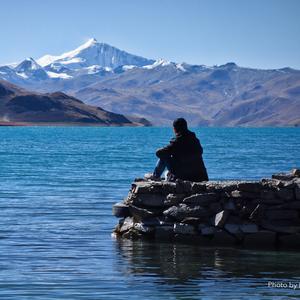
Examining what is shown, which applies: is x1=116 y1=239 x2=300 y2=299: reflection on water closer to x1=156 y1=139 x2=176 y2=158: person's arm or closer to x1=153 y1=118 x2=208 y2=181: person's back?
x1=153 y1=118 x2=208 y2=181: person's back

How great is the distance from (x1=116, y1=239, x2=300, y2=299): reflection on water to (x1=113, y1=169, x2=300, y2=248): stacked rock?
0.39 m

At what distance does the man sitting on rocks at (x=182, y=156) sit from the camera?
18.7 meters

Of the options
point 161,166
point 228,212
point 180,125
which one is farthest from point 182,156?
point 228,212

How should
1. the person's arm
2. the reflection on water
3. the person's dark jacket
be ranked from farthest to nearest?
1. the person's dark jacket
2. the person's arm
3. the reflection on water

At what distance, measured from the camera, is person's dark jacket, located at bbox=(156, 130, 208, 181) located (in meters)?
18.7

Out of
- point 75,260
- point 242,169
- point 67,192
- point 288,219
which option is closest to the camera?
point 75,260

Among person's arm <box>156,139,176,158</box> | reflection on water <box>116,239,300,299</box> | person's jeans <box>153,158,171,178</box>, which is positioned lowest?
reflection on water <box>116,239,300,299</box>

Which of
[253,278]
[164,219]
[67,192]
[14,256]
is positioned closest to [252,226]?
[164,219]

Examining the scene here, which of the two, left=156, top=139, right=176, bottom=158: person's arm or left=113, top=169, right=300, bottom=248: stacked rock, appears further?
left=156, top=139, right=176, bottom=158: person's arm

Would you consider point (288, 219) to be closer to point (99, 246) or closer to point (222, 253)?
point (222, 253)

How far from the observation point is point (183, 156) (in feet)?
61.4

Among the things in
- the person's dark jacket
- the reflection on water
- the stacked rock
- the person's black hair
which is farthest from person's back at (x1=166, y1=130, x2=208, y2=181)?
the reflection on water

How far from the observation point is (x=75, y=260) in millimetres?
15953

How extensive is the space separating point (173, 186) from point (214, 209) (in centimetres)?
101
